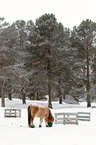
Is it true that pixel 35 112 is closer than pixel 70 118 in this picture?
Yes

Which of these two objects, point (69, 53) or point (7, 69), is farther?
point (69, 53)

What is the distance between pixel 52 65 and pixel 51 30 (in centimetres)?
646

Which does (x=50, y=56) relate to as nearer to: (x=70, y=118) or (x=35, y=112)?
(x=70, y=118)

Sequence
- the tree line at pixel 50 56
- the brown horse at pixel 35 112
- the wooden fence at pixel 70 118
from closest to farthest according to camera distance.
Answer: the brown horse at pixel 35 112, the wooden fence at pixel 70 118, the tree line at pixel 50 56

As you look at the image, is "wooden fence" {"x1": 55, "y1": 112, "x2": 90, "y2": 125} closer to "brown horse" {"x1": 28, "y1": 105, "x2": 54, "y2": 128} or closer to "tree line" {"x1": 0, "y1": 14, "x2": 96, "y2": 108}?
"brown horse" {"x1": 28, "y1": 105, "x2": 54, "y2": 128}

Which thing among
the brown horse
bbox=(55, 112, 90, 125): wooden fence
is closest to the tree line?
bbox=(55, 112, 90, 125): wooden fence

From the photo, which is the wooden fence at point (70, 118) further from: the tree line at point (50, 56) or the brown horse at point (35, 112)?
the tree line at point (50, 56)

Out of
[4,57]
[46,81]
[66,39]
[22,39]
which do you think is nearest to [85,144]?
[46,81]

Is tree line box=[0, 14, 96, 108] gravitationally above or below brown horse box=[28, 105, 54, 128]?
above

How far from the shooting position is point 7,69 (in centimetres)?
3234

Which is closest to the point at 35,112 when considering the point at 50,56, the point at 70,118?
the point at 70,118

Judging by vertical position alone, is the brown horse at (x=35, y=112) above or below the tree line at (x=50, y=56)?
below

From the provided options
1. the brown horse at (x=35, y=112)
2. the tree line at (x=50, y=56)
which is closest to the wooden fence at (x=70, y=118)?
the brown horse at (x=35, y=112)

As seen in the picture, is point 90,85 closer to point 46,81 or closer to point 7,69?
point 46,81
